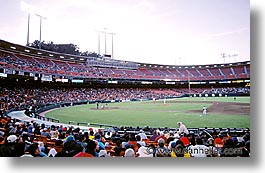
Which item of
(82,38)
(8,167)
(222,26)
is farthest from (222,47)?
(8,167)

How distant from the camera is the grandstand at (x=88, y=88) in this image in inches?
170

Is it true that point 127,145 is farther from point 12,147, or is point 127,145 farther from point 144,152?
point 12,147

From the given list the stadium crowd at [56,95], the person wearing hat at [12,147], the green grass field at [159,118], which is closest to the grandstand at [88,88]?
the stadium crowd at [56,95]

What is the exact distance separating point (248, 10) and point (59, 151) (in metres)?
4.78

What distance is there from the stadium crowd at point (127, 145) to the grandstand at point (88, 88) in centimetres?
2

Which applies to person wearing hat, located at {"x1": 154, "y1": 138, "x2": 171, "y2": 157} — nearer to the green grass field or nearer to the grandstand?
the grandstand

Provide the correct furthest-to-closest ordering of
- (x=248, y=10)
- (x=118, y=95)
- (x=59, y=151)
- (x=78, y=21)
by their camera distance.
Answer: (x=118, y=95), (x=78, y=21), (x=248, y=10), (x=59, y=151)

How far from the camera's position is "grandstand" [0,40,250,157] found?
4324 millimetres

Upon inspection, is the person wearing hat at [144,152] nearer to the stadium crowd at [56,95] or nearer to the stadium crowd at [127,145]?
the stadium crowd at [127,145]

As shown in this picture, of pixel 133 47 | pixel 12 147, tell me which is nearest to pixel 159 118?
pixel 133 47

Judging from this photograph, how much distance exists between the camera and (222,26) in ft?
17.0

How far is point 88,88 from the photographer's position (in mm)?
14234

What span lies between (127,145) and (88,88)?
10743mm

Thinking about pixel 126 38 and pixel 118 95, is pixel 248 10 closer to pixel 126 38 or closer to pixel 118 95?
pixel 126 38
